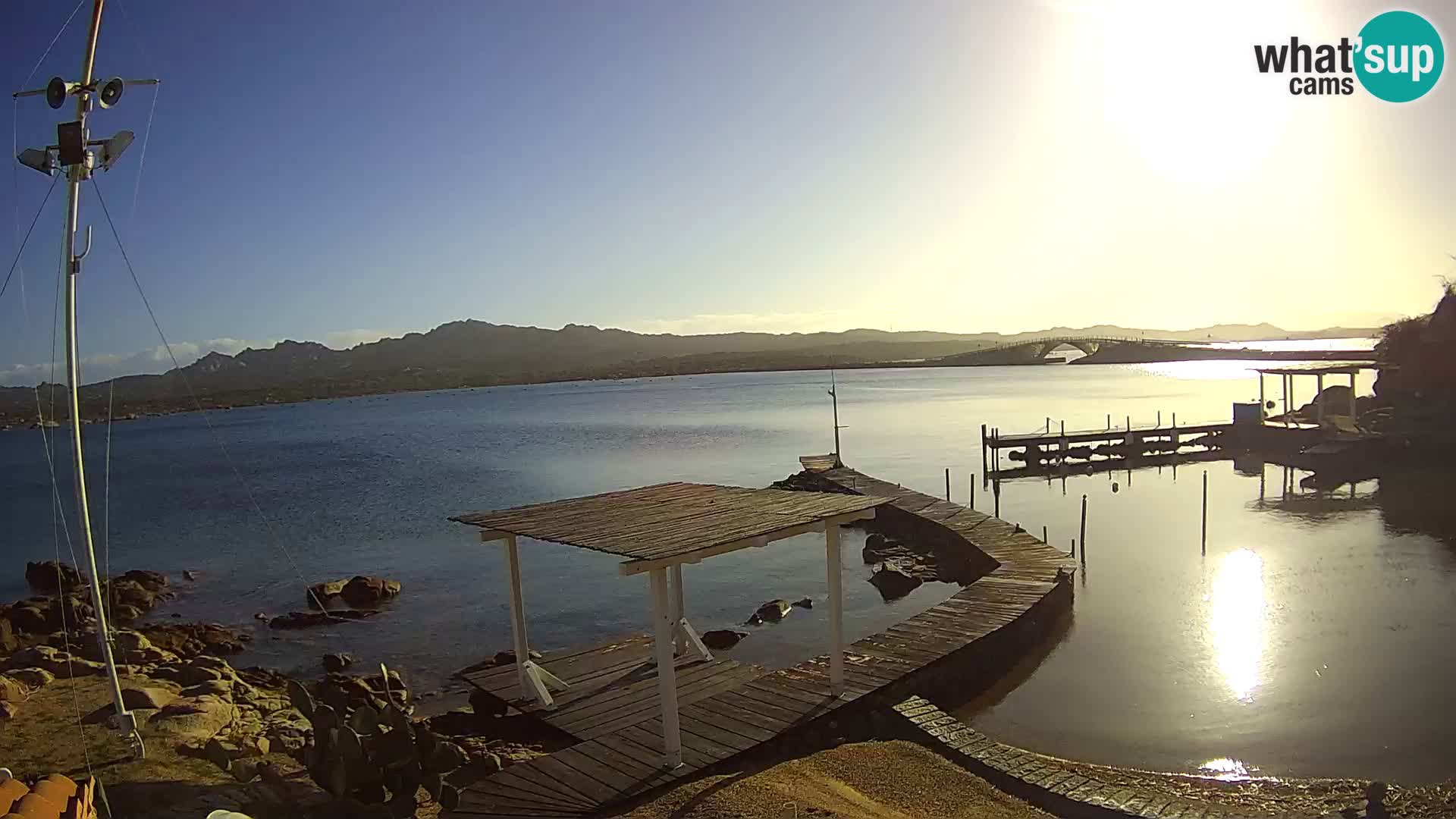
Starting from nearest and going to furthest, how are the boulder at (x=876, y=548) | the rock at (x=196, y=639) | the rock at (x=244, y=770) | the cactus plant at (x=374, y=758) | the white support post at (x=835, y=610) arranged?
the cactus plant at (x=374, y=758) < the rock at (x=244, y=770) < the white support post at (x=835, y=610) < the rock at (x=196, y=639) < the boulder at (x=876, y=548)

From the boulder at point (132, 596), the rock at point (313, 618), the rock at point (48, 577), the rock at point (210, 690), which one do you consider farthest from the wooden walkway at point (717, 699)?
the rock at point (48, 577)

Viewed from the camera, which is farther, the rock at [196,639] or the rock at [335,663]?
the rock at [196,639]

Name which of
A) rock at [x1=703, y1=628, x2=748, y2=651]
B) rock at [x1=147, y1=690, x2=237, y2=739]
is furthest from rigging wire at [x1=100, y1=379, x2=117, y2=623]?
rock at [x1=703, y1=628, x2=748, y2=651]

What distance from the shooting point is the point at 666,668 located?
919 centimetres

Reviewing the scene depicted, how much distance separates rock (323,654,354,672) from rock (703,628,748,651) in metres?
7.56

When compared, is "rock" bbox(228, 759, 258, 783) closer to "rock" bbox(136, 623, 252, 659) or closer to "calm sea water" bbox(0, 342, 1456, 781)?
"calm sea water" bbox(0, 342, 1456, 781)

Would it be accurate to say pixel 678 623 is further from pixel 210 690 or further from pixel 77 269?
pixel 77 269

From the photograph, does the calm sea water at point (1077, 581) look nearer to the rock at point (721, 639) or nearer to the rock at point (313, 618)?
the rock at point (721, 639)

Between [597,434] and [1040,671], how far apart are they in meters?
72.9

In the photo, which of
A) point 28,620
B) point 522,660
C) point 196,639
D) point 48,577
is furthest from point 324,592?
point 522,660

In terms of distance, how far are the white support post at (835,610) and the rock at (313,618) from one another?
607 inches

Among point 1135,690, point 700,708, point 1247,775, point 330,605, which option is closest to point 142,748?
point 700,708

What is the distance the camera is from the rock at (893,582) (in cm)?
2245

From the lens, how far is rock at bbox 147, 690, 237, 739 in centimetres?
1023
